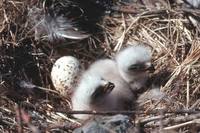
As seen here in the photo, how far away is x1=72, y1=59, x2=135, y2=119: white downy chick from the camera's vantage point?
315 cm

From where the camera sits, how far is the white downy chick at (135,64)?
3334mm

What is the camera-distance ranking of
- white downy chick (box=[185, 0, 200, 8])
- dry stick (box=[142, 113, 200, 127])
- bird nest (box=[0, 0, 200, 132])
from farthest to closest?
white downy chick (box=[185, 0, 200, 8])
bird nest (box=[0, 0, 200, 132])
dry stick (box=[142, 113, 200, 127])

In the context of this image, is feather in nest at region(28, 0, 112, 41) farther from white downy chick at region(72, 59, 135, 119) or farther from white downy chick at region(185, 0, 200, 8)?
white downy chick at region(185, 0, 200, 8)

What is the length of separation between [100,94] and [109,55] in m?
0.47

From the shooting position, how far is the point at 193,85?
3.27 m

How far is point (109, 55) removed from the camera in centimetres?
359

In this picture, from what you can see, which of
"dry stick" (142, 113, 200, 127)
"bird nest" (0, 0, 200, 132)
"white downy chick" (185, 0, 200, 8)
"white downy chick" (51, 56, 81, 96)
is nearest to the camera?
"dry stick" (142, 113, 200, 127)

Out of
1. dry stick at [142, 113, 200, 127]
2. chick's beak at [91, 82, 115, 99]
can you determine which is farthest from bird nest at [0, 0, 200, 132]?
chick's beak at [91, 82, 115, 99]

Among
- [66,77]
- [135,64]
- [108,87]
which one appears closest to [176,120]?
[108,87]

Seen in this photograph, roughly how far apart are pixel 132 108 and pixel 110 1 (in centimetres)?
80

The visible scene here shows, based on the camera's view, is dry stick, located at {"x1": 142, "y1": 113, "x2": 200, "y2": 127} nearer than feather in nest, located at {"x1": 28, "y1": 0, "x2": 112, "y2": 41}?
Yes

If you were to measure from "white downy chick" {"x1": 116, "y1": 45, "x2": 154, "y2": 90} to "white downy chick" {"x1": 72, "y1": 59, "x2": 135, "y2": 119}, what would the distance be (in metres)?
0.08

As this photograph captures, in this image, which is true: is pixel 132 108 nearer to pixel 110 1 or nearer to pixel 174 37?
pixel 174 37

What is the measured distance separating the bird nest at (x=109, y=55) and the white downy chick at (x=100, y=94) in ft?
0.28
